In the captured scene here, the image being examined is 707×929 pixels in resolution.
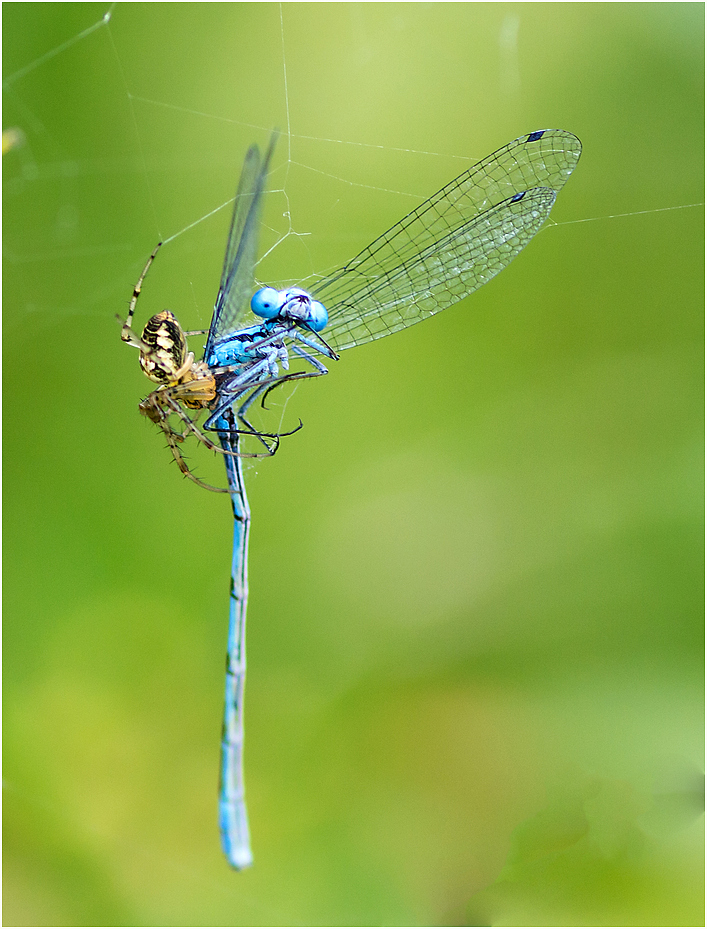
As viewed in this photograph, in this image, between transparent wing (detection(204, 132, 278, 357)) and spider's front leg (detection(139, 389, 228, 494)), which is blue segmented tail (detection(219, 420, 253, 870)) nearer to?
spider's front leg (detection(139, 389, 228, 494))

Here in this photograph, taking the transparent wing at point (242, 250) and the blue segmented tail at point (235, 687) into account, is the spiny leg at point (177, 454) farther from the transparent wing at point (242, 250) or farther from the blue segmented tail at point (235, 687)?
the transparent wing at point (242, 250)

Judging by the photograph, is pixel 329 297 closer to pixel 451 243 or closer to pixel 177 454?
pixel 451 243

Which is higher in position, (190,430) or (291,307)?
(291,307)

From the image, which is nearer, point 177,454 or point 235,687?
point 177,454

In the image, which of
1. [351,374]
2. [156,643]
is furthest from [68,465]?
[351,374]

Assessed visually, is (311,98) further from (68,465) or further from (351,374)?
(68,465)

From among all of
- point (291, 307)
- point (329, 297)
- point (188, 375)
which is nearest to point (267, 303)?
point (291, 307)

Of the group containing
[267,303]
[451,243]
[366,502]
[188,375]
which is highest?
[366,502]

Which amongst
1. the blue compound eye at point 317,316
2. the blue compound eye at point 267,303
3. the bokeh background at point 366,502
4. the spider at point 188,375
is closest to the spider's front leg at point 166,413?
the spider at point 188,375
